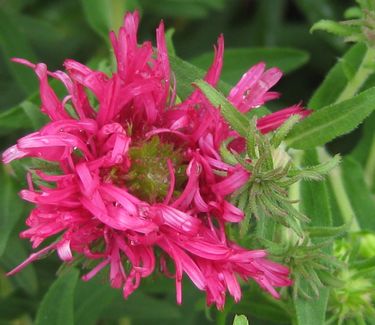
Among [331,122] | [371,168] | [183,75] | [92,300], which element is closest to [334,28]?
[331,122]

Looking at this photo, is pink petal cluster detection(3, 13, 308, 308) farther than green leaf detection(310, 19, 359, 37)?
No

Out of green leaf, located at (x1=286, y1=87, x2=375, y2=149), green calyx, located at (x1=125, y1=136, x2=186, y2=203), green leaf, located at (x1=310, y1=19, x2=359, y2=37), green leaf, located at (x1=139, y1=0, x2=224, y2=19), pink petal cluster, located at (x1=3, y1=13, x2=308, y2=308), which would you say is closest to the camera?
pink petal cluster, located at (x1=3, y1=13, x2=308, y2=308)

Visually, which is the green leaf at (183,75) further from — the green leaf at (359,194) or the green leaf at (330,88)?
the green leaf at (359,194)

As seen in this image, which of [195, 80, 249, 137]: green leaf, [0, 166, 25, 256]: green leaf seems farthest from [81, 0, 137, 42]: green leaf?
[195, 80, 249, 137]: green leaf

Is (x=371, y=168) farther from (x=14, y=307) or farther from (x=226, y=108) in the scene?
(x=14, y=307)

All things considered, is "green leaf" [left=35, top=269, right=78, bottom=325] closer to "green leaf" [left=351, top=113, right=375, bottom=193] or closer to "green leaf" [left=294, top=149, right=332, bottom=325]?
"green leaf" [left=294, top=149, right=332, bottom=325]
